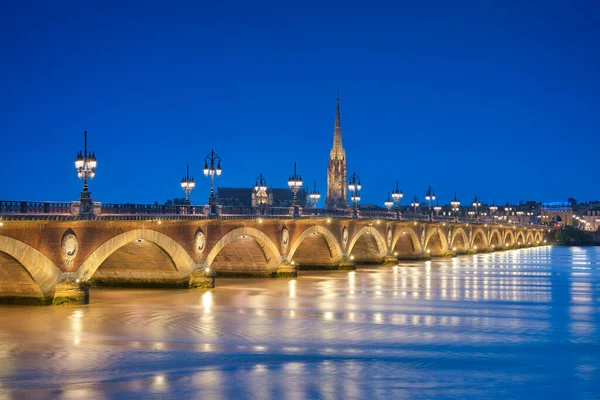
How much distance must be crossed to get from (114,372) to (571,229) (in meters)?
186

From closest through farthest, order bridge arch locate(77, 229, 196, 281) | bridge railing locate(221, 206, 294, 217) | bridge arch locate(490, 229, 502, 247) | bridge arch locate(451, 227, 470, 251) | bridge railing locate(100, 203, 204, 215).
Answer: bridge arch locate(77, 229, 196, 281), bridge railing locate(100, 203, 204, 215), bridge railing locate(221, 206, 294, 217), bridge arch locate(451, 227, 470, 251), bridge arch locate(490, 229, 502, 247)

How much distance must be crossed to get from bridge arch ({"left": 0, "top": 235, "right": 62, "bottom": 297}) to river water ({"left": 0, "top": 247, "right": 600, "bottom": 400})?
4.22ft

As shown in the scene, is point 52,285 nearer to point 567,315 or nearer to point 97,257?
point 97,257

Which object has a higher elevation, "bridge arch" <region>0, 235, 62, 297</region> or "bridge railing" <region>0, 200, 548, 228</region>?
"bridge railing" <region>0, 200, 548, 228</region>

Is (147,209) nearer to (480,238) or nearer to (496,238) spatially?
(480,238)

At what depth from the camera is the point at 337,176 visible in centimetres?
15975

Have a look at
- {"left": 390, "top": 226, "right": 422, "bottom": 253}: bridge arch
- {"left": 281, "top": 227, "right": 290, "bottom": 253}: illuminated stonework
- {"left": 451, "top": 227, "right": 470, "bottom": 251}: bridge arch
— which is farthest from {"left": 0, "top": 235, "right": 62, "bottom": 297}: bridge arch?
{"left": 451, "top": 227, "right": 470, "bottom": 251}: bridge arch

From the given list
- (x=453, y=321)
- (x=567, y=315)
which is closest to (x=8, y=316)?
(x=453, y=321)

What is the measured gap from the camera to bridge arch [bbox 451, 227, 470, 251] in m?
112

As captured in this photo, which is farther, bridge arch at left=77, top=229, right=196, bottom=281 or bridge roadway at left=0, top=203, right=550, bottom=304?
bridge arch at left=77, top=229, right=196, bottom=281

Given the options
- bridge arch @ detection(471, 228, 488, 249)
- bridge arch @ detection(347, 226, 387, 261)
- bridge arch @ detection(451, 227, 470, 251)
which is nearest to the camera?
bridge arch @ detection(347, 226, 387, 261)

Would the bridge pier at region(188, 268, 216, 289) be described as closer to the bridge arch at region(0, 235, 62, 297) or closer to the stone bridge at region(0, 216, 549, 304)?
the stone bridge at region(0, 216, 549, 304)

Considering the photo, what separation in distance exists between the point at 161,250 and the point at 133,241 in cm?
200

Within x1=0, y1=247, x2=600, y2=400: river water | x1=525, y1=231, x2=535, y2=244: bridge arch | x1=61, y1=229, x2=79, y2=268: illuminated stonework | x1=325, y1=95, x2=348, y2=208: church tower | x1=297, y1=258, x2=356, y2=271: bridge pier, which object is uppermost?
x1=325, y1=95, x2=348, y2=208: church tower
